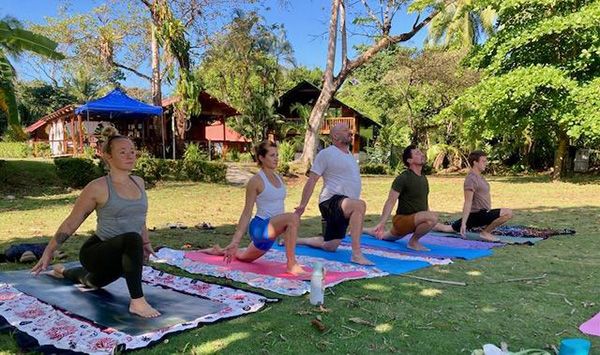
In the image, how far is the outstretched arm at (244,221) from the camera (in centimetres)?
445

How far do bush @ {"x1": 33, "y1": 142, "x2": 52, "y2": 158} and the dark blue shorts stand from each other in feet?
88.8

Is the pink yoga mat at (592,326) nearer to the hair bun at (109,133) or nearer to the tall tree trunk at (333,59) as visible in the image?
the hair bun at (109,133)

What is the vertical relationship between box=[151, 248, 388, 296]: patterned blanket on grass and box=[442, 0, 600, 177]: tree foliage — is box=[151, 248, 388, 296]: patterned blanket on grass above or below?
below

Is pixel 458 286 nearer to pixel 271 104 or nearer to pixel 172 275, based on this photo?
pixel 172 275

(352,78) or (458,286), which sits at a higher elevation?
(352,78)

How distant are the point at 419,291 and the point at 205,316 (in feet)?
6.23

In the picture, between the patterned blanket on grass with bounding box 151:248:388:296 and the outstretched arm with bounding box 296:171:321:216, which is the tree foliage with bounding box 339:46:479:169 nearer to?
the outstretched arm with bounding box 296:171:321:216

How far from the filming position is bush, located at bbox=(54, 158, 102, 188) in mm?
14219

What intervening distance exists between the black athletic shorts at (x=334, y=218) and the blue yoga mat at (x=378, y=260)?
0.69 ft

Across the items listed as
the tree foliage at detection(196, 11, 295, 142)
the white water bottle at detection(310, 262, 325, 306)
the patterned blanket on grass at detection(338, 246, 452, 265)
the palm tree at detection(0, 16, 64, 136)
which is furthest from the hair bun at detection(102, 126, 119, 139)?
the tree foliage at detection(196, 11, 295, 142)

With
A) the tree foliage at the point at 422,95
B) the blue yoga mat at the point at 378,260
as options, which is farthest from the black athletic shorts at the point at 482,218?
the tree foliage at the point at 422,95

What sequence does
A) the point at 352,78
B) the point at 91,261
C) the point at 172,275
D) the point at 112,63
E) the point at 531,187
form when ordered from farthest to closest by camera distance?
the point at 352,78 → the point at 112,63 → the point at 531,187 → the point at 172,275 → the point at 91,261

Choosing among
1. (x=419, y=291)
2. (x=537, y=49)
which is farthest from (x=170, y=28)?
(x=419, y=291)

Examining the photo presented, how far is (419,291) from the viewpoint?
4246 mm
